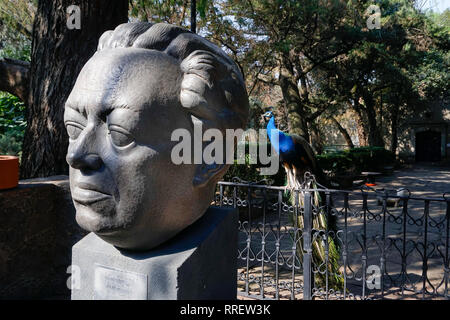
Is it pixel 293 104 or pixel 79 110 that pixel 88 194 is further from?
pixel 293 104

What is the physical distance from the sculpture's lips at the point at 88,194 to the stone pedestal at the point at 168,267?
37cm

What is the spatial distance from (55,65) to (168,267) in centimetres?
329

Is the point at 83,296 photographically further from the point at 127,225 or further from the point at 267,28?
the point at 267,28

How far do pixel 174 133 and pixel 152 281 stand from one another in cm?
76

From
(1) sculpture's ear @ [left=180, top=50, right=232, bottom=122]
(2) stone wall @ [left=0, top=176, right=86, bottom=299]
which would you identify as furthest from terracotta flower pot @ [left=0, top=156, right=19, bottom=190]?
(1) sculpture's ear @ [left=180, top=50, right=232, bottom=122]

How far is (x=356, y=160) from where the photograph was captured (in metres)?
15.2

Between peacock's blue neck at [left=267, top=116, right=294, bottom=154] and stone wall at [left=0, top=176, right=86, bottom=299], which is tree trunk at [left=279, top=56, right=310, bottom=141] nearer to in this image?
peacock's blue neck at [left=267, top=116, right=294, bottom=154]

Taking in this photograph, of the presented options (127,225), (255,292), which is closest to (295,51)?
(255,292)

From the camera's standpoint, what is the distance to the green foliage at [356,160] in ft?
43.7

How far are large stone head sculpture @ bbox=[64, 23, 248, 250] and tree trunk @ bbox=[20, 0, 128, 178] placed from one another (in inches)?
95.6

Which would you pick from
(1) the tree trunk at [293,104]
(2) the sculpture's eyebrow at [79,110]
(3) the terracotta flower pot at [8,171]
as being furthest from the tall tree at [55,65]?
(1) the tree trunk at [293,104]
